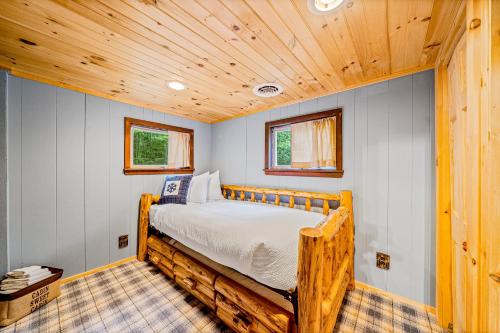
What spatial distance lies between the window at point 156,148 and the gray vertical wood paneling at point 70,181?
0.45 m

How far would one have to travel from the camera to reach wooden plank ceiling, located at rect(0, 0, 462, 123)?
3.33 feet

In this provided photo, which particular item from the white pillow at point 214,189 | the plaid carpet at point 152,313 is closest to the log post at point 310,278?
the plaid carpet at point 152,313

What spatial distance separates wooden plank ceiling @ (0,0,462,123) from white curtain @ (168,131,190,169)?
39.0 inches

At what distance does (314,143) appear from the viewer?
2.24 m

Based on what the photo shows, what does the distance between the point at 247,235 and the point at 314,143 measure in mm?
1395

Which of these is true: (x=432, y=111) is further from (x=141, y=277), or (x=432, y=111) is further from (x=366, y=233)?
(x=141, y=277)

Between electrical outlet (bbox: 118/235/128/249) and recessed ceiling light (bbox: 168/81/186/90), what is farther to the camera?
electrical outlet (bbox: 118/235/128/249)

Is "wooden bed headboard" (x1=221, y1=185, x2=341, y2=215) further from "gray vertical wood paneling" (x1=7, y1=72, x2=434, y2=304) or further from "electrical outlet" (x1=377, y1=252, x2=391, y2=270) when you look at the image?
"electrical outlet" (x1=377, y1=252, x2=391, y2=270)

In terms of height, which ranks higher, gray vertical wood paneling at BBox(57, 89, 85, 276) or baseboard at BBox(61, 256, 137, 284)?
gray vertical wood paneling at BBox(57, 89, 85, 276)

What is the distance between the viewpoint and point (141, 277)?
2129mm

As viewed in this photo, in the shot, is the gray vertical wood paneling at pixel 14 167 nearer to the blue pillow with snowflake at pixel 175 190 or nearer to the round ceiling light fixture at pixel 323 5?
the blue pillow with snowflake at pixel 175 190

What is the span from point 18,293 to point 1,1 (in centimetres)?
199

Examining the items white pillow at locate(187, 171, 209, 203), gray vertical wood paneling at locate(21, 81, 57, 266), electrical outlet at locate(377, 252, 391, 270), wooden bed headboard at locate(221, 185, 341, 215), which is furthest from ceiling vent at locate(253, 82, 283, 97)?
gray vertical wood paneling at locate(21, 81, 57, 266)

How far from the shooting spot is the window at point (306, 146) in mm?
2088
